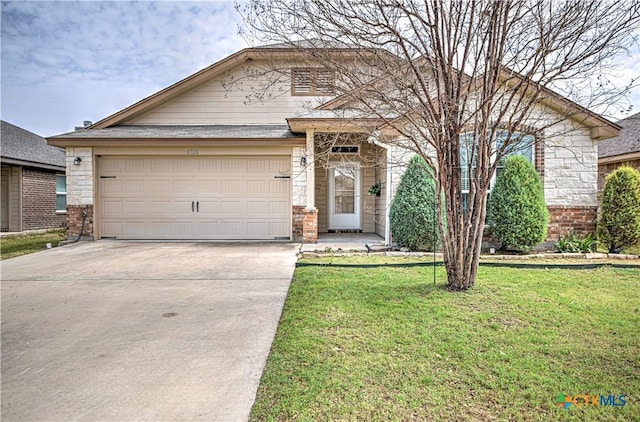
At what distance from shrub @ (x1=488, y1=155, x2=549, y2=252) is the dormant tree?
3.31 meters

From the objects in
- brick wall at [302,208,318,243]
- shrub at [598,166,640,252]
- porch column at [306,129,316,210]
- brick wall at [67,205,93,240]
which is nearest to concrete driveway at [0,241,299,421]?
brick wall at [302,208,318,243]

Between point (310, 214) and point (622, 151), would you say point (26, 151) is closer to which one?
point (310, 214)

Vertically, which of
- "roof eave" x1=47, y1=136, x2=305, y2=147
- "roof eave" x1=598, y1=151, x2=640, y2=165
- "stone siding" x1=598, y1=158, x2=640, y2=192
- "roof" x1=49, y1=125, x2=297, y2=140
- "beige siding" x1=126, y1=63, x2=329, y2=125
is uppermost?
"beige siding" x1=126, y1=63, x2=329, y2=125

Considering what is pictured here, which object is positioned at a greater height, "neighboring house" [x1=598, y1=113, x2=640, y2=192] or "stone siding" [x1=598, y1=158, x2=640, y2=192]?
"neighboring house" [x1=598, y1=113, x2=640, y2=192]

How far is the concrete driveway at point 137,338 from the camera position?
91.7 inches

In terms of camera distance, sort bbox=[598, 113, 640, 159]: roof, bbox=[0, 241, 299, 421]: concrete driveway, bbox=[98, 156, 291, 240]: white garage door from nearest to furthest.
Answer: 1. bbox=[0, 241, 299, 421]: concrete driveway
2. bbox=[98, 156, 291, 240]: white garage door
3. bbox=[598, 113, 640, 159]: roof

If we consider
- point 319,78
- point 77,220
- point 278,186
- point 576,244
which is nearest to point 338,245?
point 278,186

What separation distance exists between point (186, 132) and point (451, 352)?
9322mm

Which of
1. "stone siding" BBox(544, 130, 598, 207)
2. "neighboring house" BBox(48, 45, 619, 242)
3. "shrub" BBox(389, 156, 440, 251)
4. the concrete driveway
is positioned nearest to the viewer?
the concrete driveway

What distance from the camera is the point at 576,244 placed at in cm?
805

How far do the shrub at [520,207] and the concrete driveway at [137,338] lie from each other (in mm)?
4935

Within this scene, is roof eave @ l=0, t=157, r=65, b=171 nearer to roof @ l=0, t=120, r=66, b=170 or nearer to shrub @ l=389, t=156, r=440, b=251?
roof @ l=0, t=120, r=66, b=170

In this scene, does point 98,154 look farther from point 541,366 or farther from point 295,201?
point 541,366

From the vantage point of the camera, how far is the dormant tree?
4.04m
